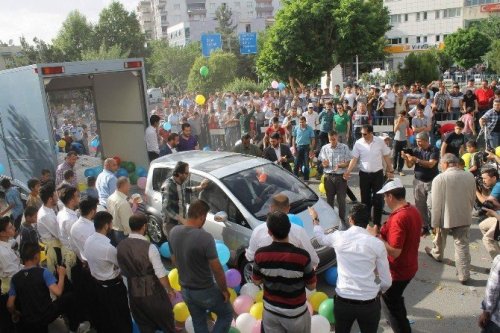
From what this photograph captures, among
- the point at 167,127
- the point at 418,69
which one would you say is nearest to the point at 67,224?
the point at 167,127

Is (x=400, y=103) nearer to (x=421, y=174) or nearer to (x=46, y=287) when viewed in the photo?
(x=421, y=174)

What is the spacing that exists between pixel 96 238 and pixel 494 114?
395 inches

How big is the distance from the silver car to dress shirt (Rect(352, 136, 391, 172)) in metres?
1.44

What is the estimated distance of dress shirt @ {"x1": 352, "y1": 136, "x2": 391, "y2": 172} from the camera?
7.87m

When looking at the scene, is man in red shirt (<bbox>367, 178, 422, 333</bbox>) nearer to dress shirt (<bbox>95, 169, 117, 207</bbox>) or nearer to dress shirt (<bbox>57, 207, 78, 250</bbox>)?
dress shirt (<bbox>57, 207, 78, 250</bbox>)

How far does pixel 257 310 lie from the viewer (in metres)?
5.00

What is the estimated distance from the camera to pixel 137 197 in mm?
6805

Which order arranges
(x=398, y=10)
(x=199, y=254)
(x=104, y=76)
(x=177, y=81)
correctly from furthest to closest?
(x=398, y=10)
(x=177, y=81)
(x=104, y=76)
(x=199, y=254)

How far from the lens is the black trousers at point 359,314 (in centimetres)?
373

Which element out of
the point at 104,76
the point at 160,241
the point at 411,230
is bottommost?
the point at 160,241

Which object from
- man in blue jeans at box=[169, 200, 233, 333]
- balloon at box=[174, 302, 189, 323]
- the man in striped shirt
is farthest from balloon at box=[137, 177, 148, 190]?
the man in striped shirt

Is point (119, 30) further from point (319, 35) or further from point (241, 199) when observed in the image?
point (241, 199)

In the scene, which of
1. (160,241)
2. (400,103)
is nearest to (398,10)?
(400,103)

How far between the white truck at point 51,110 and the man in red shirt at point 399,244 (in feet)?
23.3
